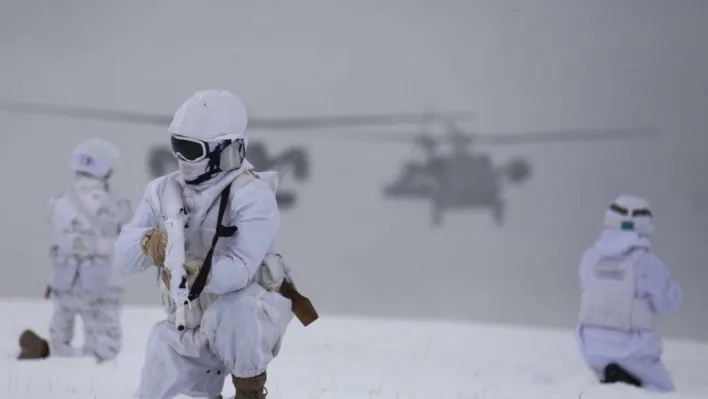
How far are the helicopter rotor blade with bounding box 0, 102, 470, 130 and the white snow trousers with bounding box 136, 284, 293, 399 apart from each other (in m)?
2.85

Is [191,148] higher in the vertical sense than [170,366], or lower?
higher

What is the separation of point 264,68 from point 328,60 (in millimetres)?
364

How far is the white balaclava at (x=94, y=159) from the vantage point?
3.92m

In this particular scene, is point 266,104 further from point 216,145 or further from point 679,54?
point 216,145

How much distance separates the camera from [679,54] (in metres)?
4.62

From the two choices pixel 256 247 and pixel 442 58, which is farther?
pixel 442 58

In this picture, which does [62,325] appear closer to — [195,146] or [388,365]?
[388,365]

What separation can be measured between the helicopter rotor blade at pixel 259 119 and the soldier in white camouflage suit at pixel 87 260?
115 cm

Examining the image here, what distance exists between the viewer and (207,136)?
210 cm

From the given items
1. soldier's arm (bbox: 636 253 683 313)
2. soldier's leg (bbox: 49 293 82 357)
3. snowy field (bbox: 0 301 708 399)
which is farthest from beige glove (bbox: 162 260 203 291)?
soldier's arm (bbox: 636 253 683 313)

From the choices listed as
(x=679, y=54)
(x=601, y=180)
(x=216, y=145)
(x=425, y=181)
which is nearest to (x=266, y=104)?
(x=425, y=181)

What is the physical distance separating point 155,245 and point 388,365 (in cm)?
216

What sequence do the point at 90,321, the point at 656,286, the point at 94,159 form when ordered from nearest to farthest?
the point at 656,286 < the point at 94,159 < the point at 90,321

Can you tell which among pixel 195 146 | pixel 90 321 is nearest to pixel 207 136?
pixel 195 146
